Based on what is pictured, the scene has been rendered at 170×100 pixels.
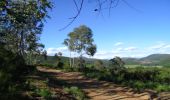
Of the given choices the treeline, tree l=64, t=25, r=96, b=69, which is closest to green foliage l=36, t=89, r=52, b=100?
Answer: the treeline

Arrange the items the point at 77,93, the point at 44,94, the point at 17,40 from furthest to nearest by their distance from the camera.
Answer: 1. the point at 17,40
2. the point at 77,93
3. the point at 44,94

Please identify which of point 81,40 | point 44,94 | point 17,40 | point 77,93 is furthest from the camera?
point 81,40

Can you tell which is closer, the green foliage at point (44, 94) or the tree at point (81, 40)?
the green foliage at point (44, 94)

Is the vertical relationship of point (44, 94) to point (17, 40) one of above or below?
below

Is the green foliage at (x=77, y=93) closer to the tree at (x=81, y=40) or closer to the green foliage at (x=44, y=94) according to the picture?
the green foliage at (x=44, y=94)

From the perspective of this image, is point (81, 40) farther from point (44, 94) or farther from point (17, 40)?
point (44, 94)

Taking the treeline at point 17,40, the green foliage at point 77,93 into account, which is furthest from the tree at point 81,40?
the green foliage at point 77,93

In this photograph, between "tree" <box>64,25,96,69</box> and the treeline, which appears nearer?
the treeline

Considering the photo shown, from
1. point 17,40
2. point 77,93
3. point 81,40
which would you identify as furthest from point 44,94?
point 81,40

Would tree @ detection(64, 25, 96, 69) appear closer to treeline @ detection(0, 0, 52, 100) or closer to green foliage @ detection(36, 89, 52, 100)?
treeline @ detection(0, 0, 52, 100)

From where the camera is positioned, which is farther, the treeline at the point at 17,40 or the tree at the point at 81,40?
the tree at the point at 81,40

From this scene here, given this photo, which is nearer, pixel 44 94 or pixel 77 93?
pixel 44 94

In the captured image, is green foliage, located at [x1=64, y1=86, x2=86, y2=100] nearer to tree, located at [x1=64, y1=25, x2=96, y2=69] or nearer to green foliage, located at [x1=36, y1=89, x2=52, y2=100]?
green foliage, located at [x1=36, y1=89, x2=52, y2=100]

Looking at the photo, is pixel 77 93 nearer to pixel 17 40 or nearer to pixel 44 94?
pixel 44 94
